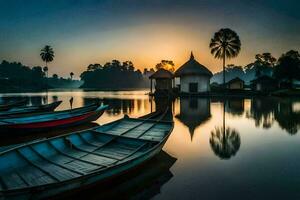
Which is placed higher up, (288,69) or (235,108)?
(288,69)

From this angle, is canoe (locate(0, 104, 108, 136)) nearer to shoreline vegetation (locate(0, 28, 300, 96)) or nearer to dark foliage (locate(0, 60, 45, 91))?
shoreline vegetation (locate(0, 28, 300, 96))

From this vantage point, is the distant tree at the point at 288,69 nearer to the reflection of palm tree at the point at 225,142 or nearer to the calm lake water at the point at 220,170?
the calm lake water at the point at 220,170

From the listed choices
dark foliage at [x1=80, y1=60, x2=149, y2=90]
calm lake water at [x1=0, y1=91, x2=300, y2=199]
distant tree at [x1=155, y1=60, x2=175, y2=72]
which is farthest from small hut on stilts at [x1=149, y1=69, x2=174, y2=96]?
dark foliage at [x1=80, y1=60, x2=149, y2=90]

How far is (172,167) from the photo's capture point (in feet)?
25.1

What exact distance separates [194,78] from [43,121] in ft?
108

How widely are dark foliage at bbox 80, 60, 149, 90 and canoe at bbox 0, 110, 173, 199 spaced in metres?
160

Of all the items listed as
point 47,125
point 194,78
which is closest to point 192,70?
point 194,78

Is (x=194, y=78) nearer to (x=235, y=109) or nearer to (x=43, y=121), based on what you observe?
(x=235, y=109)

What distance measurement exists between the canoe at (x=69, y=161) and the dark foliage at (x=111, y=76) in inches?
6292

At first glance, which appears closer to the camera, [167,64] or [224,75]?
[224,75]

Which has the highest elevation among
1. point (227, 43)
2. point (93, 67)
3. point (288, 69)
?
point (93, 67)

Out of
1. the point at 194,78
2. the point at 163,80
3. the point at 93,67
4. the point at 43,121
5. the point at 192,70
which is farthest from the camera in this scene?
the point at 93,67

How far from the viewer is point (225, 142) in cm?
1075

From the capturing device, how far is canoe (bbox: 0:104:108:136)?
11672 millimetres
